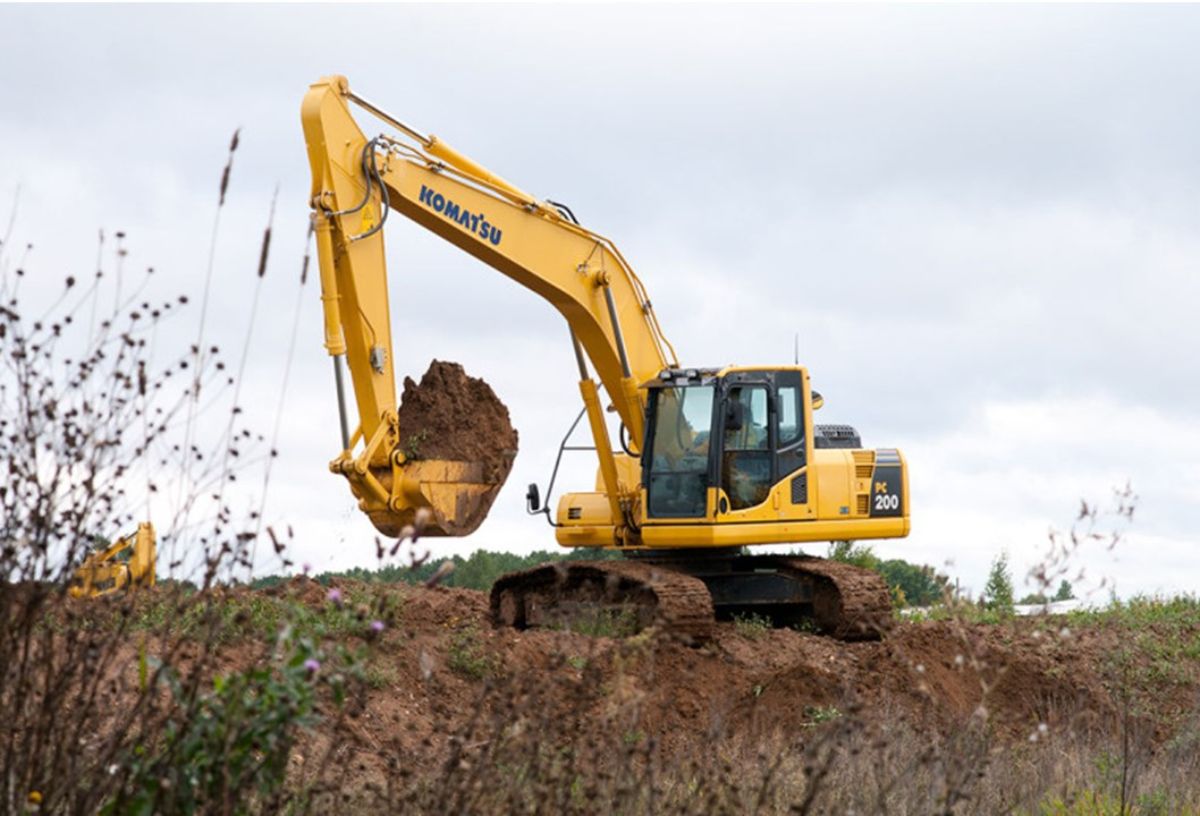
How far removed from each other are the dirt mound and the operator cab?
2410 millimetres

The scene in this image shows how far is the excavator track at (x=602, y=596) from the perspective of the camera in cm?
1516

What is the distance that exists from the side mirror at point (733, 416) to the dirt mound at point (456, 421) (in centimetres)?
260

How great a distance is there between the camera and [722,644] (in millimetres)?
15758

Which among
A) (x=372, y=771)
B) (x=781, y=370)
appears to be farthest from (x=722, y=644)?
(x=372, y=771)

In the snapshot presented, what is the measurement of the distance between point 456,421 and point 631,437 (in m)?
3.32

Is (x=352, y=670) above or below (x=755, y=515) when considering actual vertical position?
below

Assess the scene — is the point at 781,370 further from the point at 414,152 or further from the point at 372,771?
the point at 372,771

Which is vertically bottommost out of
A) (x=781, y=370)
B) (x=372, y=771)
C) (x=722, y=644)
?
(x=372, y=771)

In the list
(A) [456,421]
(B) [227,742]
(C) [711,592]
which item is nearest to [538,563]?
(C) [711,592]

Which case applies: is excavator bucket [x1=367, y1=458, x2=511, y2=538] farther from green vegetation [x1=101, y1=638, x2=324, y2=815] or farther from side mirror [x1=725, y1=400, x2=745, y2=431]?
green vegetation [x1=101, y1=638, x2=324, y2=815]

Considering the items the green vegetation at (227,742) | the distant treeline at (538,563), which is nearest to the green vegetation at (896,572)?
the distant treeline at (538,563)

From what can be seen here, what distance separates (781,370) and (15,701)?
11.7m

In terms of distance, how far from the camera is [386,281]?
14039 mm

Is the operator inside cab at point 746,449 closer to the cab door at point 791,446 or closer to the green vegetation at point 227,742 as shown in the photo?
the cab door at point 791,446
